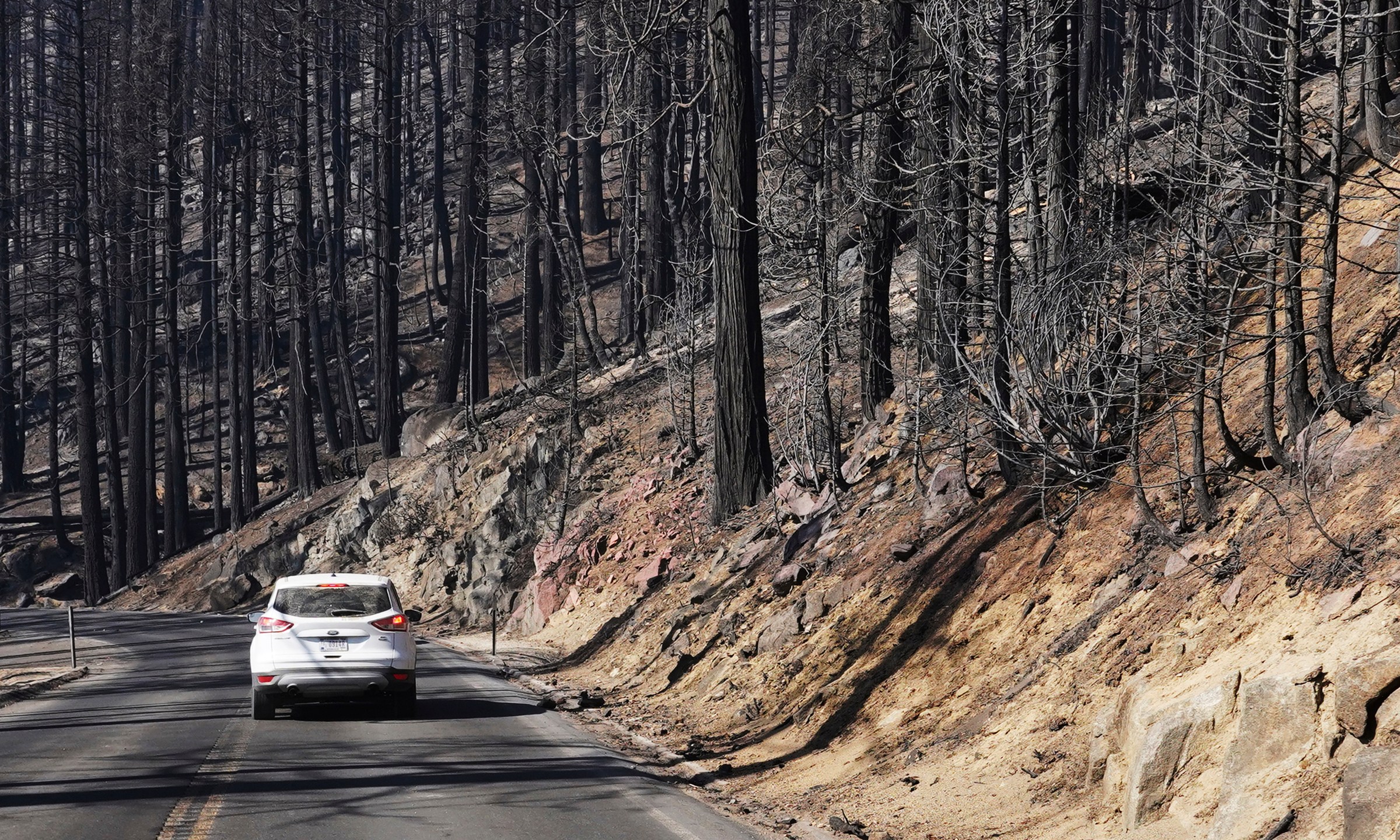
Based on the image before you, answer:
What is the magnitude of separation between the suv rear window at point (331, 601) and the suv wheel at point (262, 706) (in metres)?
0.89

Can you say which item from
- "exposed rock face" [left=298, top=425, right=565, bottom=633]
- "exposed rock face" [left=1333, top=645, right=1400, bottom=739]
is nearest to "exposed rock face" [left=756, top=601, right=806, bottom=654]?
"exposed rock face" [left=1333, top=645, right=1400, bottom=739]

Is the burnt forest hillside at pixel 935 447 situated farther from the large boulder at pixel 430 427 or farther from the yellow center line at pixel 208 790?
the yellow center line at pixel 208 790

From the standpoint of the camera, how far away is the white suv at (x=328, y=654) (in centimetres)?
1378

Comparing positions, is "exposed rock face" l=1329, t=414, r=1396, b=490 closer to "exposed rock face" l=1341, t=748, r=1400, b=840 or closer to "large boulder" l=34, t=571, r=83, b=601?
"exposed rock face" l=1341, t=748, r=1400, b=840

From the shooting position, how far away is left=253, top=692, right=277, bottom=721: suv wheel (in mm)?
13930

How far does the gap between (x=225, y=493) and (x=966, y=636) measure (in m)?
45.3

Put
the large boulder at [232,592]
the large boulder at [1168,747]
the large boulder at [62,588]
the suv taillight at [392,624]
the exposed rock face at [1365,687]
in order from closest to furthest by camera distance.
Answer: the exposed rock face at [1365,687] → the large boulder at [1168,747] → the suv taillight at [392,624] → the large boulder at [232,592] → the large boulder at [62,588]

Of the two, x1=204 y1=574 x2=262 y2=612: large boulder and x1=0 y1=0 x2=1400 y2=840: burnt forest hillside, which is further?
x1=204 y1=574 x2=262 y2=612: large boulder

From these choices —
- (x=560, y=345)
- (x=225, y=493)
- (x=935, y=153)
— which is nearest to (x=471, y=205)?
(x=560, y=345)

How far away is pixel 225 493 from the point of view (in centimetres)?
5159

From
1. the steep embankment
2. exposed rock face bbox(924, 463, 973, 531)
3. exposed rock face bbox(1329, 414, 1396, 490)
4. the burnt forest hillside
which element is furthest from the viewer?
exposed rock face bbox(924, 463, 973, 531)

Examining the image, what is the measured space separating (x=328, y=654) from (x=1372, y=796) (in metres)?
10.7

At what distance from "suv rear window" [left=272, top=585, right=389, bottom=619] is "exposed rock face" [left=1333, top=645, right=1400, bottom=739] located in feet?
33.8

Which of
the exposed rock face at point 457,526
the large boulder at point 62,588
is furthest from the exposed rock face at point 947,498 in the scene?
the large boulder at point 62,588
